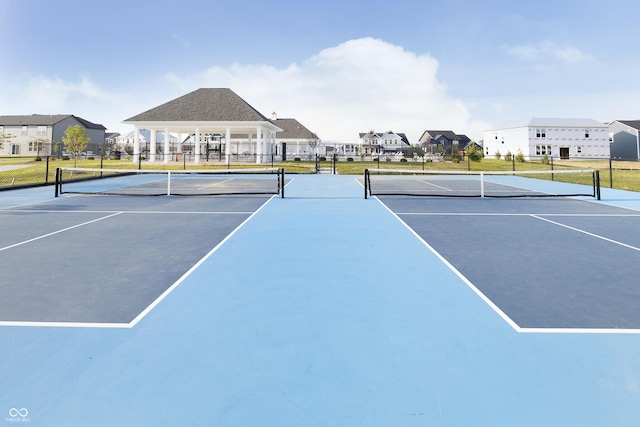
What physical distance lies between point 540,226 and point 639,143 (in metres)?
76.5

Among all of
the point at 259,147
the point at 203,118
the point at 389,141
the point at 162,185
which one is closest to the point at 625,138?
the point at 389,141

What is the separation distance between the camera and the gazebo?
38594 millimetres

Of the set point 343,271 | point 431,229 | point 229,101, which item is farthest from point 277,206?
point 229,101

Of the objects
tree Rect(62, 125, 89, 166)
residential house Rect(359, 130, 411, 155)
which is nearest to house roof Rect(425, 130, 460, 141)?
residential house Rect(359, 130, 411, 155)

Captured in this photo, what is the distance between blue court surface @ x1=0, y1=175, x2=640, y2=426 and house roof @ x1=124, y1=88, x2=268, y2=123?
33726 mm

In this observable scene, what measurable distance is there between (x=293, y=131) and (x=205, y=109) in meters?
25.2

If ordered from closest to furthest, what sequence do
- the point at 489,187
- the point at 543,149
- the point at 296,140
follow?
the point at 489,187
the point at 296,140
the point at 543,149

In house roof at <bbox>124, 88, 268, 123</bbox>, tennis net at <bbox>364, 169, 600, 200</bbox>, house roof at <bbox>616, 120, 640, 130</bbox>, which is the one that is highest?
house roof at <bbox>616, 120, 640, 130</bbox>

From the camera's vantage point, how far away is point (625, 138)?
225 ft

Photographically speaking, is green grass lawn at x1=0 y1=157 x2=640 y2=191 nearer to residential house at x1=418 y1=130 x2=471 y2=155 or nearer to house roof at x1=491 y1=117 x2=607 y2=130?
house roof at x1=491 y1=117 x2=607 y2=130

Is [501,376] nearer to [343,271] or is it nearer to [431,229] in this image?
[343,271]

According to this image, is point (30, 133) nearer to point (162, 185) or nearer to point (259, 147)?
point (259, 147)

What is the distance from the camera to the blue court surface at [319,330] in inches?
100

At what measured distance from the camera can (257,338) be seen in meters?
3.47
